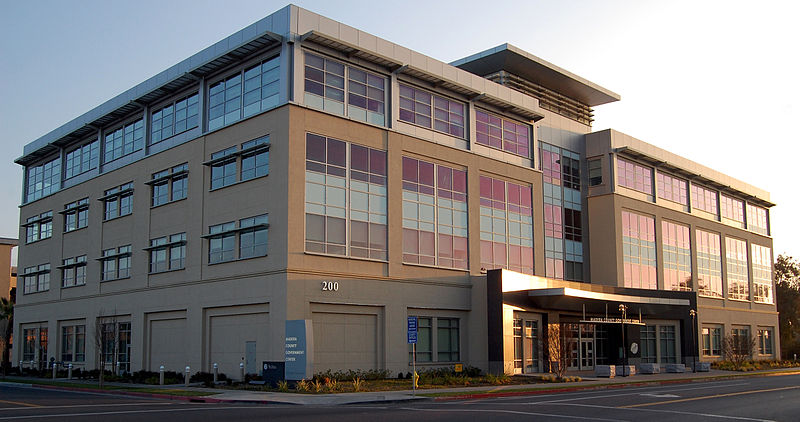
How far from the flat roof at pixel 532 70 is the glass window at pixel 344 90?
16.7m

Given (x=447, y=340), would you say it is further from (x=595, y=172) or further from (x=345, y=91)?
(x=595, y=172)

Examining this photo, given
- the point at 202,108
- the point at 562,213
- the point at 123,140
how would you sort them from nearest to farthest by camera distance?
the point at 202,108, the point at 123,140, the point at 562,213

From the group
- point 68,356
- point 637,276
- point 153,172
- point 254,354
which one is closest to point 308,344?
point 254,354

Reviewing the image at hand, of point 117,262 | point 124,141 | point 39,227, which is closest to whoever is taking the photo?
point 117,262

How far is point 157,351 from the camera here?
4538cm

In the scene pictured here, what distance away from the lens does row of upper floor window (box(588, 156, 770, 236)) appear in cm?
6206

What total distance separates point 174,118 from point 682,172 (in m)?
45.5

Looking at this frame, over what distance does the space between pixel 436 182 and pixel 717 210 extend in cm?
4149

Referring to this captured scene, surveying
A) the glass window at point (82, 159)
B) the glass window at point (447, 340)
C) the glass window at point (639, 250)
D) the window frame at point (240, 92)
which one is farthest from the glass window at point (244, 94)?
the glass window at point (639, 250)

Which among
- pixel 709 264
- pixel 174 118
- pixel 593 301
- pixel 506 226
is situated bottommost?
pixel 593 301

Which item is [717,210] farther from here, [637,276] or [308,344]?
[308,344]

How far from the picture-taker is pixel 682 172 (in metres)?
69.2

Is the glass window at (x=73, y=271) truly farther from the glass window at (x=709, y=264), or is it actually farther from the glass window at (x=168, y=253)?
the glass window at (x=709, y=264)

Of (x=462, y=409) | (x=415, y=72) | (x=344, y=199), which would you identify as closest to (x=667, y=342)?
(x=415, y=72)
